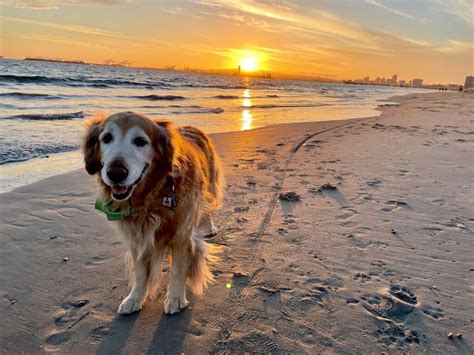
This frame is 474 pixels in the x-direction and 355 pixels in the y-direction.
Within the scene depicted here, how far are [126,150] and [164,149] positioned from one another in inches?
12.9

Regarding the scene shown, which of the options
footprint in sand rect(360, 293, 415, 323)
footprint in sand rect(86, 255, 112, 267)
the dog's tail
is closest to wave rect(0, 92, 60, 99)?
footprint in sand rect(86, 255, 112, 267)

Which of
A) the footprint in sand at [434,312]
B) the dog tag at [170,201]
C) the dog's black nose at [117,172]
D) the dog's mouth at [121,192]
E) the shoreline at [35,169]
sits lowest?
the footprint in sand at [434,312]

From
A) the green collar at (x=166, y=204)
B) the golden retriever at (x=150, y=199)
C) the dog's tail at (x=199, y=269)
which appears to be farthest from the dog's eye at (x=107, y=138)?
the dog's tail at (x=199, y=269)

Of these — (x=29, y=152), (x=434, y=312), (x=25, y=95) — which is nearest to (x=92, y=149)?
(x=434, y=312)

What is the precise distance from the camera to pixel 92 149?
300cm

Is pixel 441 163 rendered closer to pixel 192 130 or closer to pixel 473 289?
pixel 473 289

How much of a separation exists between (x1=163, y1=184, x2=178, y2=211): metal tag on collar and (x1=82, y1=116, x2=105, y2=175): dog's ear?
24.1 inches

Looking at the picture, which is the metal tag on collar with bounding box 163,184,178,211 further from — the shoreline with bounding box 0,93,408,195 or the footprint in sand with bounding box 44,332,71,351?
the shoreline with bounding box 0,93,408,195

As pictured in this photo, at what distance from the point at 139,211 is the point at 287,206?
254 centimetres

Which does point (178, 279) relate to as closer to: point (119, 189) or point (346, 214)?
point (119, 189)

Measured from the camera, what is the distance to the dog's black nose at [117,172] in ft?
8.20

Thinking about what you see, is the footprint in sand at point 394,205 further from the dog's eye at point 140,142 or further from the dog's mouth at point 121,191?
the dog's mouth at point 121,191

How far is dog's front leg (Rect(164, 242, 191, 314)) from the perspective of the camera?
2.96 metres

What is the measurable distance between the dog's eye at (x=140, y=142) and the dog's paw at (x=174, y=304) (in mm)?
1235
